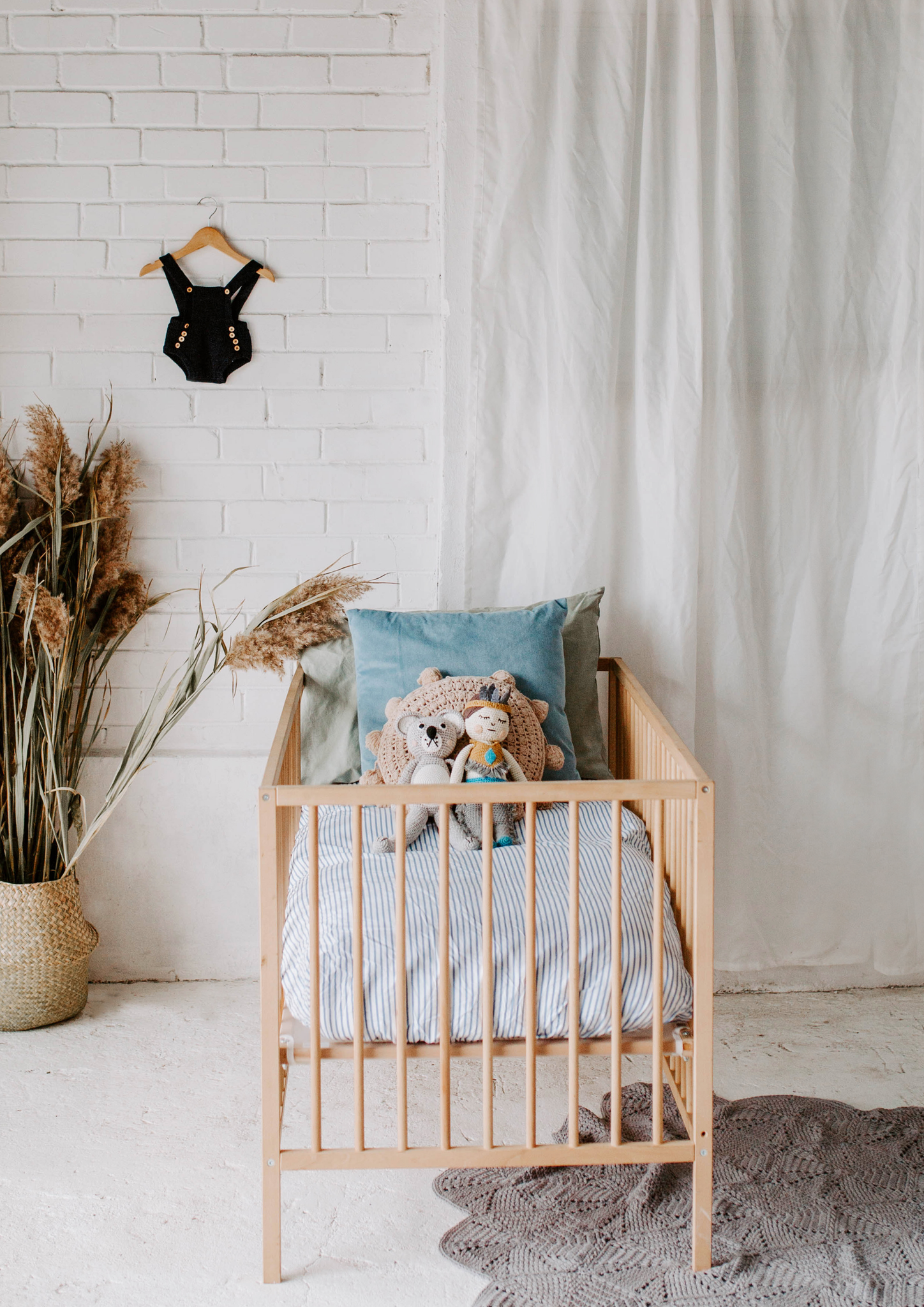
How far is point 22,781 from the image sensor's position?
202 centimetres

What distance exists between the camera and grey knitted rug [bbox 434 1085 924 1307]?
4.48 ft

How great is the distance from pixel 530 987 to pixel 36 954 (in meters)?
1.16

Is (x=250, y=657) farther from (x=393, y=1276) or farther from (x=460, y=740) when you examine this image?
(x=393, y=1276)

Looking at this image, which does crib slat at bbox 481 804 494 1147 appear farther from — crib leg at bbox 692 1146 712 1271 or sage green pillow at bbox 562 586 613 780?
sage green pillow at bbox 562 586 613 780

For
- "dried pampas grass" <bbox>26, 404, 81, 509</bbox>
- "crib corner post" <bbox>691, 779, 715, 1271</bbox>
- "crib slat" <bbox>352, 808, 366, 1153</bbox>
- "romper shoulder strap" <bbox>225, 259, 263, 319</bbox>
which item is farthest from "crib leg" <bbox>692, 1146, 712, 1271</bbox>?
"romper shoulder strap" <bbox>225, 259, 263, 319</bbox>

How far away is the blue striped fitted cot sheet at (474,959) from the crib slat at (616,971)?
3 centimetres

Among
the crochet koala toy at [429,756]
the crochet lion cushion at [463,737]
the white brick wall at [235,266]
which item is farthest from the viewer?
the white brick wall at [235,266]

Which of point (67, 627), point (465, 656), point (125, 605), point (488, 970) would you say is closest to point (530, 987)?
point (488, 970)

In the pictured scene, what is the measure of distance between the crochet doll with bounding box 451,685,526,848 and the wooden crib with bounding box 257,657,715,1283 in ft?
0.97

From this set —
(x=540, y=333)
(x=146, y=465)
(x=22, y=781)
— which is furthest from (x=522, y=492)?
(x=22, y=781)

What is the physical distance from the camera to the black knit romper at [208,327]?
83.0 inches

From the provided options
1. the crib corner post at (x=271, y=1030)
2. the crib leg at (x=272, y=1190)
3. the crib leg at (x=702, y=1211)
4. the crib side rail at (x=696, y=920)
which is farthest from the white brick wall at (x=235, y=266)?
the crib leg at (x=702, y=1211)

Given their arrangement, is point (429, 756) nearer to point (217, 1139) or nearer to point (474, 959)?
point (474, 959)

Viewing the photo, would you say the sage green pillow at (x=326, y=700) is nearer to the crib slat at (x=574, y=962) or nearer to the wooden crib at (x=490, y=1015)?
the wooden crib at (x=490, y=1015)
